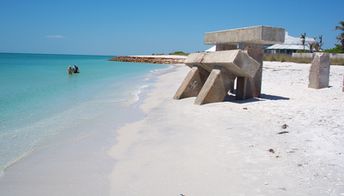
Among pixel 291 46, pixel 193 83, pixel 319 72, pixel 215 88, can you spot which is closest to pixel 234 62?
pixel 215 88

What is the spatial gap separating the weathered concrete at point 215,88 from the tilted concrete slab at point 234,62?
0.21 metres

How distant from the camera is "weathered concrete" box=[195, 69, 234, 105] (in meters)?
7.78

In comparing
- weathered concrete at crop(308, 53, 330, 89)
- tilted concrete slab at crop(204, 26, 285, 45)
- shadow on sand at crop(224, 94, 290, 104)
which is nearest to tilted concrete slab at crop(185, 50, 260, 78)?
tilted concrete slab at crop(204, 26, 285, 45)

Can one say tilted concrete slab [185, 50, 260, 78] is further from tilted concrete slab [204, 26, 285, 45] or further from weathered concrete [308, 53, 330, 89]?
weathered concrete [308, 53, 330, 89]

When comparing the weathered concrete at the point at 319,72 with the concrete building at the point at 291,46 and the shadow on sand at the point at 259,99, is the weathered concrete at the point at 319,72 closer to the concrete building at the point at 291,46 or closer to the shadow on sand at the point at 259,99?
the shadow on sand at the point at 259,99

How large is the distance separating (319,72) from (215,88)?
4597 mm

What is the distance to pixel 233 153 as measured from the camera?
4.10m

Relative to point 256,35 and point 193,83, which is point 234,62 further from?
point 193,83

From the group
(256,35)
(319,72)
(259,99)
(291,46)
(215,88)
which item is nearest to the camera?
(256,35)

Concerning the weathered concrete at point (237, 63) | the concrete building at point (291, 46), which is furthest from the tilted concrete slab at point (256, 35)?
the concrete building at point (291, 46)

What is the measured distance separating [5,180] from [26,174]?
22 centimetres

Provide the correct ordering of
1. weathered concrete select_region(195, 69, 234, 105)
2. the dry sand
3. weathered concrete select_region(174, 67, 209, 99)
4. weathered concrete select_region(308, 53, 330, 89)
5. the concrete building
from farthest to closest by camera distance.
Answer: the concrete building → weathered concrete select_region(308, 53, 330, 89) → weathered concrete select_region(174, 67, 209, 99) → weathered concrete select_region(195, 69, 234, 105) → the dry sand

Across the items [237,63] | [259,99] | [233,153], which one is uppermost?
[237,63]

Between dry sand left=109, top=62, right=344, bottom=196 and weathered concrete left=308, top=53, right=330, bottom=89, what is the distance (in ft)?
13.0
